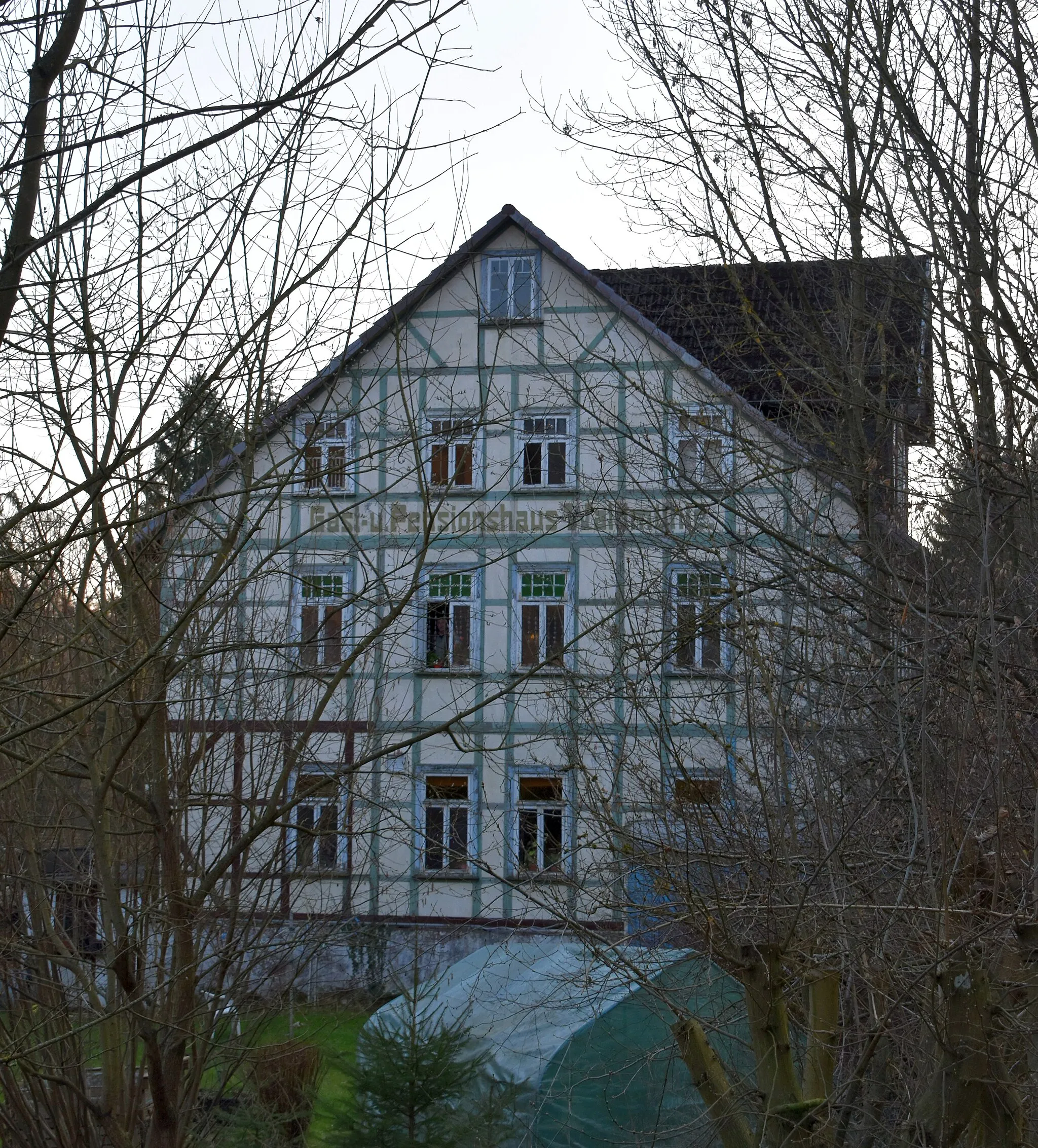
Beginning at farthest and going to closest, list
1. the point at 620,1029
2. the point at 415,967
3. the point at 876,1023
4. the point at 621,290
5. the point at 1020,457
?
the point at 621,290, the point at 620,1029, the point at 415,967, the point at 1020,457, the point at 876,1023

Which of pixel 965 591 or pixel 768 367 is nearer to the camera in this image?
pixel 965 591

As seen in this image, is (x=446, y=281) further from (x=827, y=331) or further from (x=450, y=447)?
(x=450, y=447)

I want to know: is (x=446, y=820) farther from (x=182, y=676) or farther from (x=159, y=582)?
(x=159, y=582)

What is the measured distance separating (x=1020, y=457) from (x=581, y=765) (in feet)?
8.76

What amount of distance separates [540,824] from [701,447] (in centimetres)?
268

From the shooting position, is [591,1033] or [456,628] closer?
[591,1033]

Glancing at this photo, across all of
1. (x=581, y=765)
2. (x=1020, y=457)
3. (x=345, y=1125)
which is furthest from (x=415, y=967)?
(x=1020, y=457)

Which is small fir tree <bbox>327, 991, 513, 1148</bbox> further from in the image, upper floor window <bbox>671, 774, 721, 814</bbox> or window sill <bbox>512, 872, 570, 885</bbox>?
upper floor window <bbox>671, 774, 721, 814</bbox>

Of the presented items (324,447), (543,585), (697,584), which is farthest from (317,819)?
(543,585)

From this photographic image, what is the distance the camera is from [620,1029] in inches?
392

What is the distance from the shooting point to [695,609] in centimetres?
890

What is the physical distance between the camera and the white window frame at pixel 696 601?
8.01m

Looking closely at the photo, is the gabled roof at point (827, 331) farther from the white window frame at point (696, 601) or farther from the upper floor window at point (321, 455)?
the upper floor window at point (321, 455)

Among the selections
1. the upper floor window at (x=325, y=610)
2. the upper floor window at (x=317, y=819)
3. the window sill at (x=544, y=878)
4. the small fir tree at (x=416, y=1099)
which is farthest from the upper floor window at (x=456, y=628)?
the window sill at (x=544, y=878)
